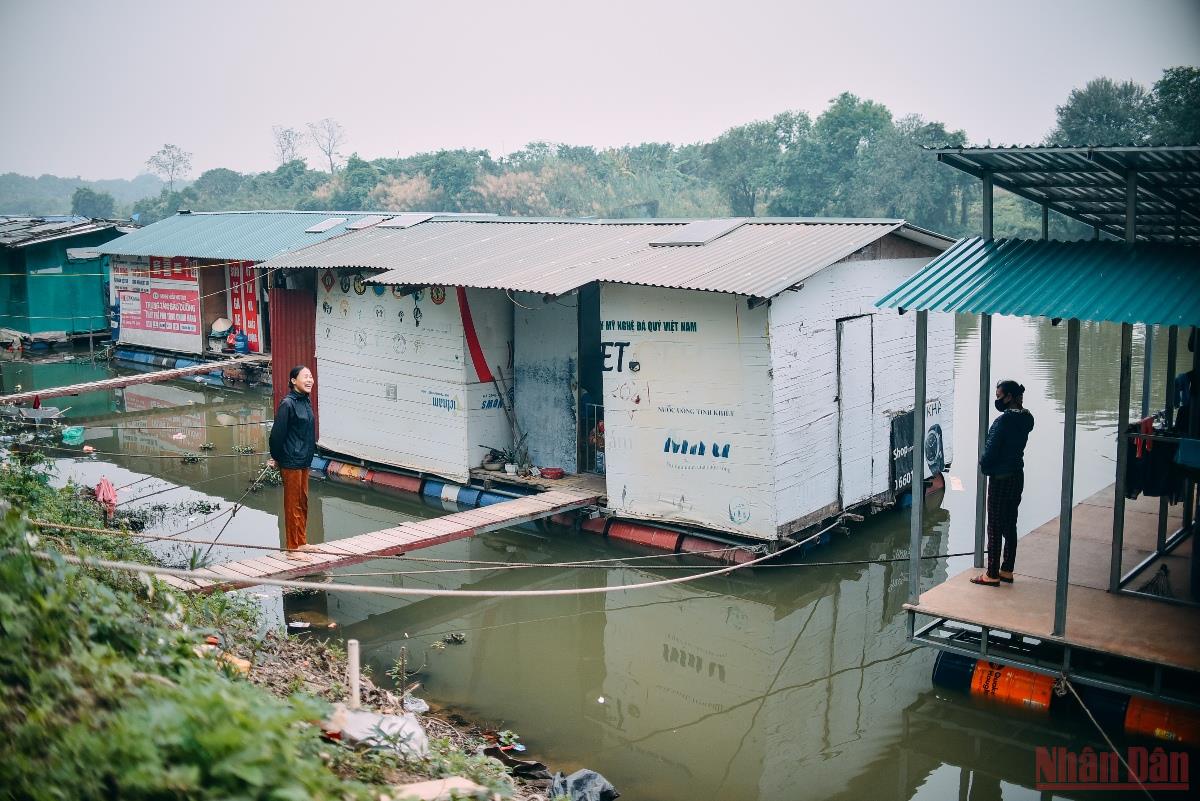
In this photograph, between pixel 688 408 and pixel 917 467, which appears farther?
pixel 688 408

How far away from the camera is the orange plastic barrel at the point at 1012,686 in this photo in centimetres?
720

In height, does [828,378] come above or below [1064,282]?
below

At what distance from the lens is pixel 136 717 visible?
376 centimetres

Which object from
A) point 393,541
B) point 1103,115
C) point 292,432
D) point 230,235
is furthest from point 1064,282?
point 1103,115

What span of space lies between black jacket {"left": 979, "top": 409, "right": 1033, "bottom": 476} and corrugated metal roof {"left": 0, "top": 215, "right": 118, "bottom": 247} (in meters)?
24.7

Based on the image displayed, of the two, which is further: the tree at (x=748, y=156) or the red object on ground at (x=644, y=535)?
the tree at (x=748, y=156)

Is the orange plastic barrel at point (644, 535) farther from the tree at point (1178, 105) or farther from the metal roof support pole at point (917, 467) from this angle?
the tree at point (1178, 105)

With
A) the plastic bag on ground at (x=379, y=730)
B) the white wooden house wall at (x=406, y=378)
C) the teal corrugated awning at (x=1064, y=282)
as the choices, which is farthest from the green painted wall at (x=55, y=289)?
the teal corrugated awning at (x=1064, y=282)

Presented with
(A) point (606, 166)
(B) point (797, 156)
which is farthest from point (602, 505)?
(A) point (606, 166)

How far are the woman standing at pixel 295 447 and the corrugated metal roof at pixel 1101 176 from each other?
5.81 meters

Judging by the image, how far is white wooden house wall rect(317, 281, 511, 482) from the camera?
40.9 ft

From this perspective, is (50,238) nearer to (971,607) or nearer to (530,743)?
(530,743)

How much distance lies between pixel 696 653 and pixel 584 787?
9.56 ft

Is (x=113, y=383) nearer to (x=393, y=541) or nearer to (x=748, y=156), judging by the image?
(x=393, y=541)
